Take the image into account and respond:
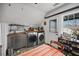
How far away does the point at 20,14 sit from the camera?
1626 mm

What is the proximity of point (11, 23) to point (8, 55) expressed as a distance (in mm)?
509

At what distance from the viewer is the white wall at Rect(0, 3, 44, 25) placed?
1.56 metres

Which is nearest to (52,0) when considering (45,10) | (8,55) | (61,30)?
(45,10)

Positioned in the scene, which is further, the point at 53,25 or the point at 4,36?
the point at 53,25

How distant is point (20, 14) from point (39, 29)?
39 centimetres

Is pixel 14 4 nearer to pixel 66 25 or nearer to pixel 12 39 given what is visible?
pixel 12 39

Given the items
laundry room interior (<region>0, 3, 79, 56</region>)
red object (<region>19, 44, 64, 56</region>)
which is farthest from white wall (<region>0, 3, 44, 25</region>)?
red object (<region>19, 44, 64, 56</region>)

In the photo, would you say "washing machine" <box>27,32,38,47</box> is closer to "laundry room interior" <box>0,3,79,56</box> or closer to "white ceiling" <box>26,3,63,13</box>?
"laundry room interior" <box>0,3,79,56</box>

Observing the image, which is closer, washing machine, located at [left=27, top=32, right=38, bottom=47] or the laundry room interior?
the laundry room interior

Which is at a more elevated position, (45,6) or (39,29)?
(45,6)

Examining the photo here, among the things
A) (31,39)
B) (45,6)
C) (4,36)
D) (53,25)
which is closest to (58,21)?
(53,25)

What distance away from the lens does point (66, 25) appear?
1601mm

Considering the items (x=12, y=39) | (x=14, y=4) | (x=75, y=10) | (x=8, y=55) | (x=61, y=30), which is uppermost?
(x=14, y=4)

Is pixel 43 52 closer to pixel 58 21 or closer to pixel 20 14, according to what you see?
pixel 58 21
